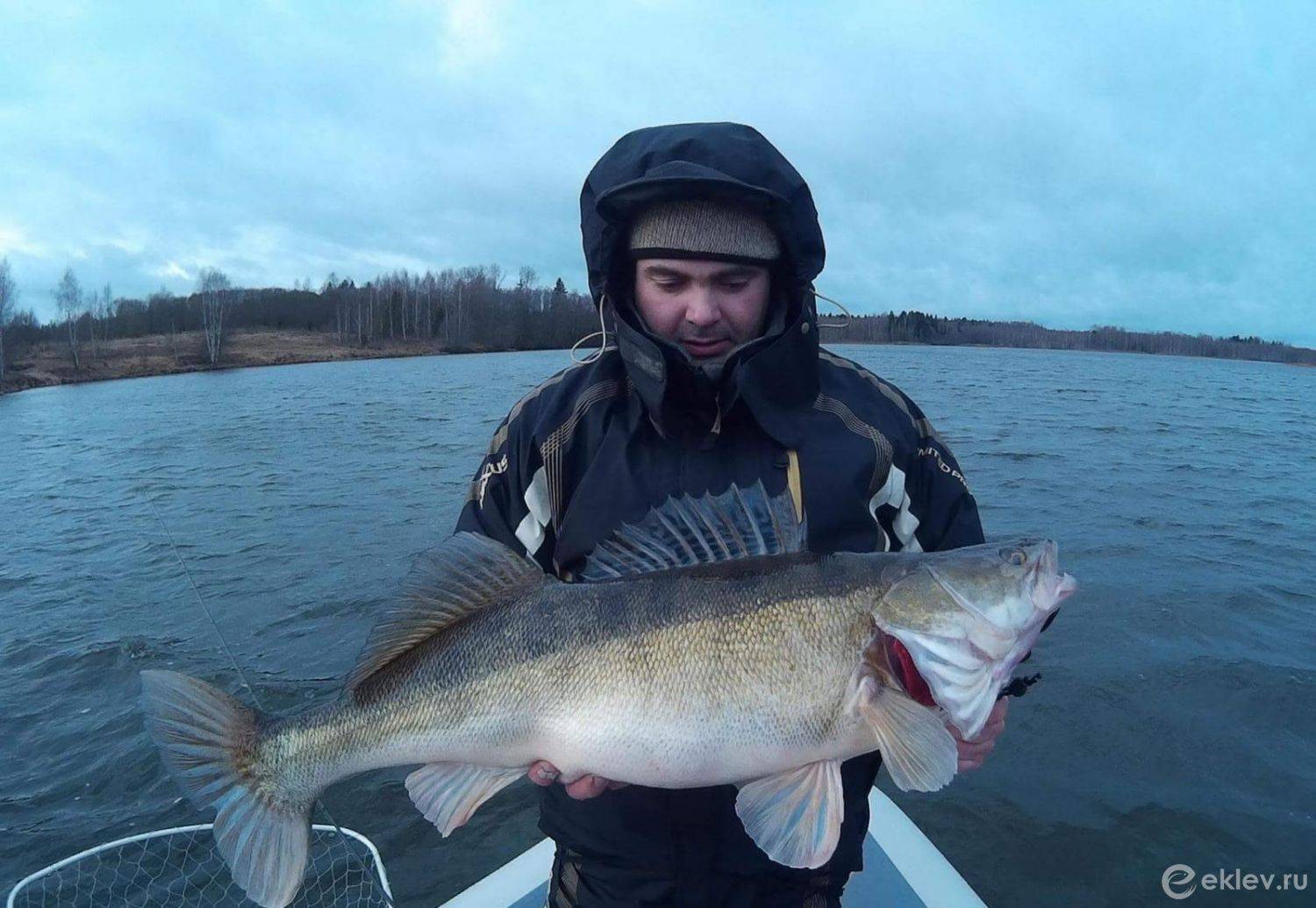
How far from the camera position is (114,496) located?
16.3m

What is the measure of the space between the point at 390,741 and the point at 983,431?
21.6m

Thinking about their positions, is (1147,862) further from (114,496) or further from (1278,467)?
(114,496)

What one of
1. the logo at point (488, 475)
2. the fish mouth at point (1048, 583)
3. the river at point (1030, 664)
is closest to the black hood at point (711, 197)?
the logo at point (488, 475)

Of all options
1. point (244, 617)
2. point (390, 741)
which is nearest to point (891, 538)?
point (390, 741)

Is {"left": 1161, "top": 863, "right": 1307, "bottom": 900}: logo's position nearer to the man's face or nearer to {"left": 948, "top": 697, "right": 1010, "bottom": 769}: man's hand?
{"left": 948, "top": 697, "right": 1010, "bottom": 769}: man's hand

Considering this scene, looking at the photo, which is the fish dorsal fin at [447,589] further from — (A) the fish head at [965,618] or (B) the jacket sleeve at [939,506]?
(B) the jacket sleeve at [939,506]

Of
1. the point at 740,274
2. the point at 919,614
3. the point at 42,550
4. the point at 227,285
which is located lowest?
the point at 42,550

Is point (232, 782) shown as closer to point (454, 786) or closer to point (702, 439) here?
point (454, 786)

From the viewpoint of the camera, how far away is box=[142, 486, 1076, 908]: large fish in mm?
2275

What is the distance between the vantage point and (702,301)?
9.01ft

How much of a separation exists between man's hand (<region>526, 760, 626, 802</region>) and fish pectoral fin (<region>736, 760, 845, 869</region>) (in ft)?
1.29

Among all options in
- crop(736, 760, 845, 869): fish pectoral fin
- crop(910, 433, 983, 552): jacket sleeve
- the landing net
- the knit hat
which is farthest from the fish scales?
the landing net

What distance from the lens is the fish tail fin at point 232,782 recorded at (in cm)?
236

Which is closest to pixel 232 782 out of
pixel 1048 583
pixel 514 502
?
pixel 514 502
